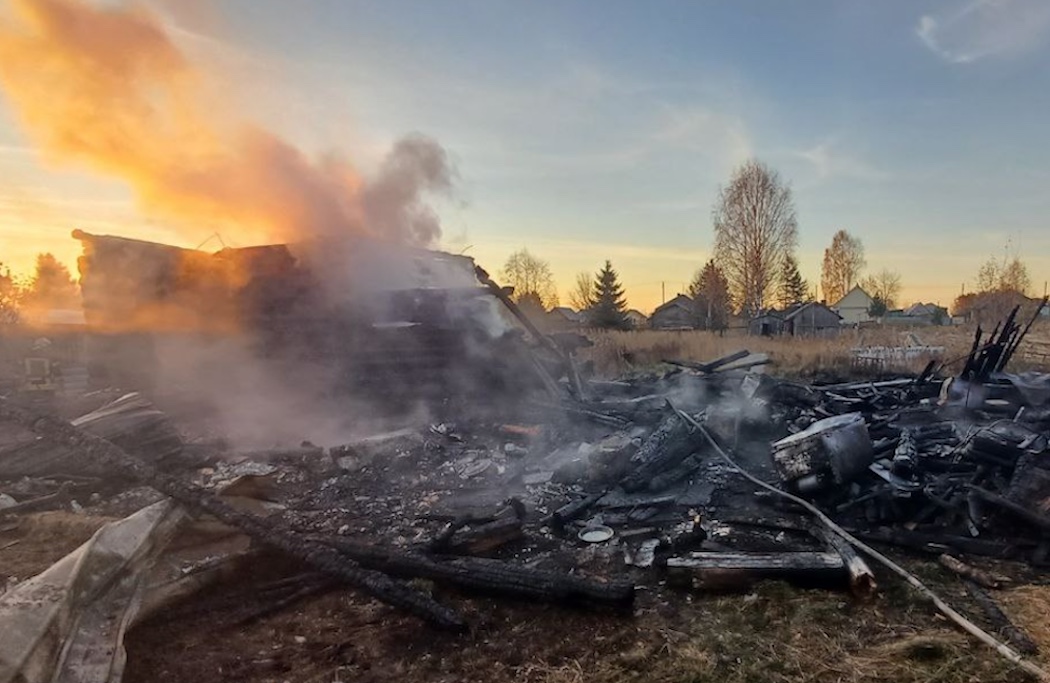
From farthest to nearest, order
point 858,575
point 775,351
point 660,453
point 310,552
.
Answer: point 775,351, point 660,453, point 310,552, point 858,575

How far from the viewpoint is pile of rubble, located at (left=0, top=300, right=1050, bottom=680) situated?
185 inches

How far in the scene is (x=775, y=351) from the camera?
20344 millimetres

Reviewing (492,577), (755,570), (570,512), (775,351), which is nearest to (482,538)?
(492,577)

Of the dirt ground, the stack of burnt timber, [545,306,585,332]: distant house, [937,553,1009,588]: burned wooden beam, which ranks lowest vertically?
the dirt ground

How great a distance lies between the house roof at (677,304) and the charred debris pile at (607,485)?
46.7m

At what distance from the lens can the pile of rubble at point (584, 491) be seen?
4.70 m

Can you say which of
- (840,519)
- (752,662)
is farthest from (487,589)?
(840,519)

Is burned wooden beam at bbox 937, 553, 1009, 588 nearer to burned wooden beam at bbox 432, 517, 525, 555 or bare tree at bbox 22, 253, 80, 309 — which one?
burned wooden beam at bbox 432, 517, 525, 555

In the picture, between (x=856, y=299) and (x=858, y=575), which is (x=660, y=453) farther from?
(x=856, y=299)

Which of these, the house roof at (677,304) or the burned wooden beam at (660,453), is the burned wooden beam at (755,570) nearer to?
the burned wooden beam at (660,453)

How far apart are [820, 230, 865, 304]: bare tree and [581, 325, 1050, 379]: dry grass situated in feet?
119

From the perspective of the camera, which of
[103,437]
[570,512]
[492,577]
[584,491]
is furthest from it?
[103,437]

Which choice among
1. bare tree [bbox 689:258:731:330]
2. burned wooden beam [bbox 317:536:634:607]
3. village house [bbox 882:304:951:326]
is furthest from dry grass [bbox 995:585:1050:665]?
village house [bbox 882:304:951:326]

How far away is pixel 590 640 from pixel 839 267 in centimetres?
6256
